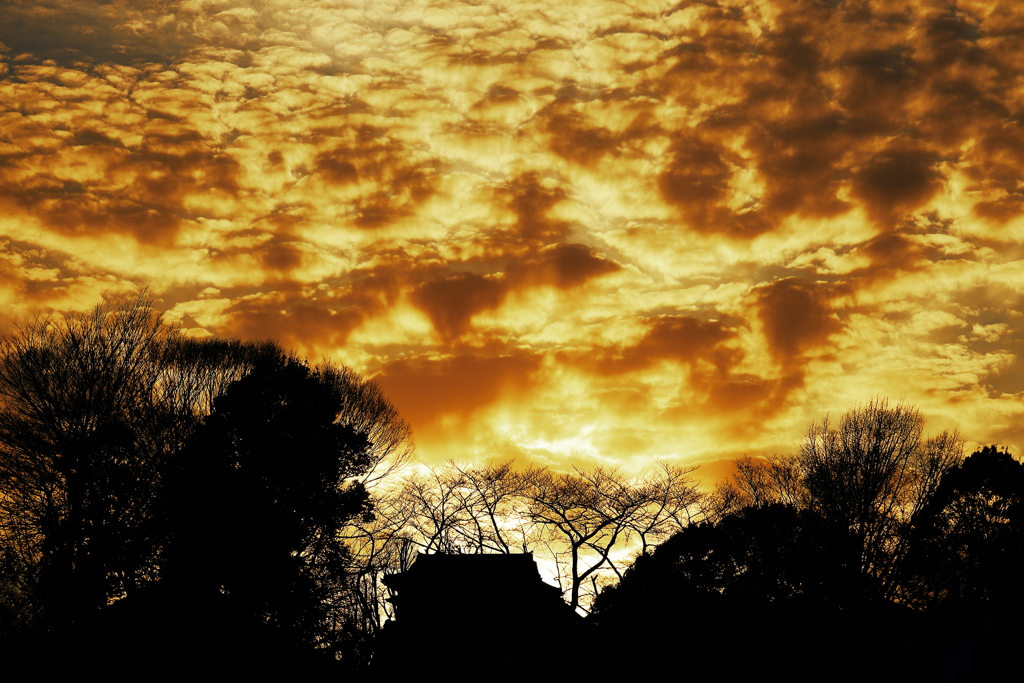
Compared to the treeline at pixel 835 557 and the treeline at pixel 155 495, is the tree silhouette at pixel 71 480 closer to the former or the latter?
the treeline at pixel 155 495

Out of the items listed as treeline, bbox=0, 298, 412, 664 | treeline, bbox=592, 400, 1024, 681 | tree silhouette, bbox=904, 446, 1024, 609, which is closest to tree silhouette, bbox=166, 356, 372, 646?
treeline, bbox=0, 298, 412, 664

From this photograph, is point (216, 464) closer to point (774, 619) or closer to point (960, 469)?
point (774, 619)

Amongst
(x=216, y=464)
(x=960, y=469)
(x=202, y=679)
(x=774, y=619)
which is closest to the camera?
(x=202, y=679)

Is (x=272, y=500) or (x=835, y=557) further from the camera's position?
(x=835, y=557)

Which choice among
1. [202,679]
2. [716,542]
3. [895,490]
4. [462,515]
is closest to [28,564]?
[202,679]

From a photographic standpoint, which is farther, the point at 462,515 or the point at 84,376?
the point at 462,515

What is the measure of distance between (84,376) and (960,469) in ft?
118

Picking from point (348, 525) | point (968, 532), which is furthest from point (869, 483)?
point (348, 525)

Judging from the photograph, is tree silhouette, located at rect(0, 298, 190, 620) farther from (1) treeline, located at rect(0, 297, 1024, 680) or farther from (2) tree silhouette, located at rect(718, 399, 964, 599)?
(2) tree silhouette, located at rect(718, 399, 964, 599)

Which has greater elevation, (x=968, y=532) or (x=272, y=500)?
(x=272, y=500)

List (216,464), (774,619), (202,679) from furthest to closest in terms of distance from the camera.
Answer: (774,619)
(216,464)
(202,679)

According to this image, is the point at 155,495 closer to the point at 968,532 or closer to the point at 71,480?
the point at 71,480

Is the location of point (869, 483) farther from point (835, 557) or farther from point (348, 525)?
point (348, 525)

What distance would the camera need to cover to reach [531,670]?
83.3 ft
